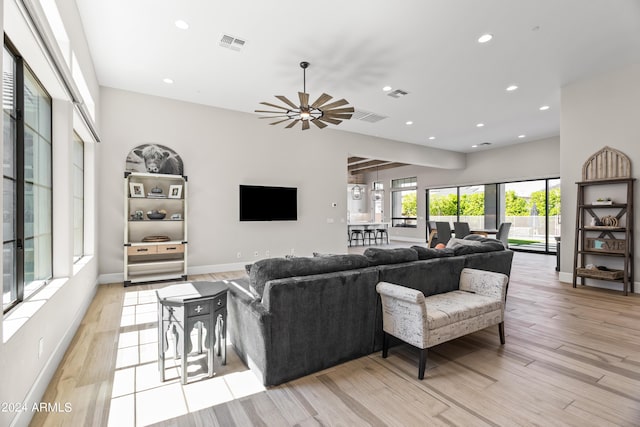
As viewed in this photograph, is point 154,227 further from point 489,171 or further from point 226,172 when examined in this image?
point 489,171

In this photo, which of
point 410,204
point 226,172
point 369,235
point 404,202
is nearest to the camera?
point 226,172

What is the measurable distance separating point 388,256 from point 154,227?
457 cm

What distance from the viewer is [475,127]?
7.82 meters

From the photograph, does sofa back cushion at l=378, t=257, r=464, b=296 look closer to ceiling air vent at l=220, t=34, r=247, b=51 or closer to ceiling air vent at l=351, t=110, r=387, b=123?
ceiling air vent at l=220, t=34, r=247, b=51

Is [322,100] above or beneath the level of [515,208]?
above

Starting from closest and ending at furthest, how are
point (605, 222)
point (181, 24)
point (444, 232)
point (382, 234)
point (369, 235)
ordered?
point (181, 24) → point (605, 222) → point (444, 232) → point (369, 235) → point (382, 234)

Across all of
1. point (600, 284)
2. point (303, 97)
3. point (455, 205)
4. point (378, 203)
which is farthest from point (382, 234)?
point (303, 97)

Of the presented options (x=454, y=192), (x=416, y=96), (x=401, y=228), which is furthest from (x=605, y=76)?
(x=401, y=228)

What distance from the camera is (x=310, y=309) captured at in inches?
91.4

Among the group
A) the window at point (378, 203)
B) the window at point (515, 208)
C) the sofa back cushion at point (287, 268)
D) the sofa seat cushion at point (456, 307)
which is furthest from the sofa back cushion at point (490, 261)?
the window at point (378, 203)

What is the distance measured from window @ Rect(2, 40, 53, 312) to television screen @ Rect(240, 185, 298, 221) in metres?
3.69

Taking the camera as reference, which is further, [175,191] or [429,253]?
[175,191]

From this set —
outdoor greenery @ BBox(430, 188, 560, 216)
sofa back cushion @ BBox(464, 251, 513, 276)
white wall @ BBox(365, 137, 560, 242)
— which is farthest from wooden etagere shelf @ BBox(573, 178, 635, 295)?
outdoor greenery @ BBox(430, 188, 560, 216)

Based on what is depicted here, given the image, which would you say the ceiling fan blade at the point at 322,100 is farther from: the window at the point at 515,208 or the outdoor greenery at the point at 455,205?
the outdoor greenery at the point at 455,205
